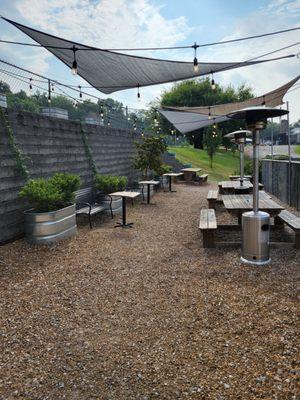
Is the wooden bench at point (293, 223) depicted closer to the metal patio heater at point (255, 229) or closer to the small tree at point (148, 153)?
the metal patio heater at point (255, 229)

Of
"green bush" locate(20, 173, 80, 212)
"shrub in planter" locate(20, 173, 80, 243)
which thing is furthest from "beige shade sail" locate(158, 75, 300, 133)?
"shrub in planter" locate(20, 173, 80, 243)

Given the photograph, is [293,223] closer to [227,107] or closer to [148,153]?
[148,153]

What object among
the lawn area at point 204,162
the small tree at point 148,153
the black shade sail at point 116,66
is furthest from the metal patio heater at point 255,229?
the lawn area at point 204,162

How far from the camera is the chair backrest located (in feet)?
25.0

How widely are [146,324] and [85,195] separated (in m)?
5.59

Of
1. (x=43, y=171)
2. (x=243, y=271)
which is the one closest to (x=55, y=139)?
(x=43, y=171)

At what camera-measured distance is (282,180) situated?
9594 millimetres

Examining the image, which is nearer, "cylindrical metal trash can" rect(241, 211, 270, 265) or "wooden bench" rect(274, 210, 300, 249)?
"cylindrical metal trash can" rect(241, 211, 270, 265)

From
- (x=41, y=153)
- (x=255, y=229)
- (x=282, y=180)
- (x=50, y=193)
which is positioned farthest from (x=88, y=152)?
(x=282, y=180)

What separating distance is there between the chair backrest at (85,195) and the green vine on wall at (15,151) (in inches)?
79.2

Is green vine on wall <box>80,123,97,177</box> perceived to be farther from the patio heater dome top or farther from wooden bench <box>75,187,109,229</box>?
the patio heater dome top

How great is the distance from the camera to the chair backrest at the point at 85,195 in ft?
25.0

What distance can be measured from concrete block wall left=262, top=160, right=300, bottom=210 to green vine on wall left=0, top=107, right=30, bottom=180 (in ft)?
21.4

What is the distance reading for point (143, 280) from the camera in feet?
12.7
